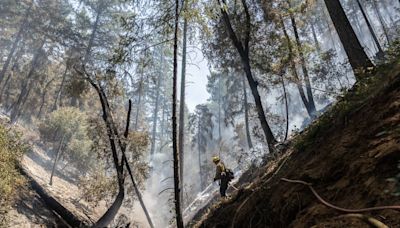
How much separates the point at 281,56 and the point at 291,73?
892 millimetres

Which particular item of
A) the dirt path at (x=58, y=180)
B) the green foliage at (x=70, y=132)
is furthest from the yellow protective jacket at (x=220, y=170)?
the green foliage at (x=70, y=132)

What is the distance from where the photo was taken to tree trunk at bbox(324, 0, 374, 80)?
8336mm

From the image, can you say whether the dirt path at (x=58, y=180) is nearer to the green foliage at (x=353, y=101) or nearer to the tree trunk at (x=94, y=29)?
the tree trunk at (x=94, y=29)

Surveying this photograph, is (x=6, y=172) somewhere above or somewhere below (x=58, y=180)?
above

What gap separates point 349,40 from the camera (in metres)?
8.49

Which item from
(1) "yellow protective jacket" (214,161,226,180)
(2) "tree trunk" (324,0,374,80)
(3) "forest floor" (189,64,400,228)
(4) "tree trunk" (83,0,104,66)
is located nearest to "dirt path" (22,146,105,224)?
(1) "yellow protective jacket" (214,161,226,180)

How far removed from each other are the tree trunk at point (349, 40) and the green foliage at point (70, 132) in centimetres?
1944

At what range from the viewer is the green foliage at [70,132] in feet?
82.7

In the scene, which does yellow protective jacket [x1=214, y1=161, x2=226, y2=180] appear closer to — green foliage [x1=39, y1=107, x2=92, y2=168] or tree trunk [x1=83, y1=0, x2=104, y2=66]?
green foliage [x1=39, y1=107, x2=92, y2=168]

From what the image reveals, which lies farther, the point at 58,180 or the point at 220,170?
the point at 58,180

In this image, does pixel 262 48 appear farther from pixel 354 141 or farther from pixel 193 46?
pixel 354 141

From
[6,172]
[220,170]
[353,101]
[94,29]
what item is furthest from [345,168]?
[94,29]

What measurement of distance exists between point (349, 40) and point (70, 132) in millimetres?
22051

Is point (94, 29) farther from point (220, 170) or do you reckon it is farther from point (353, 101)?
point (353, 101)
